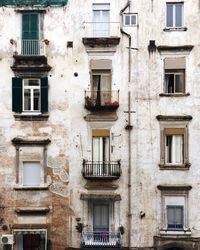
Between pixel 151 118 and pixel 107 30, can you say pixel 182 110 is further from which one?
pixel 107 30

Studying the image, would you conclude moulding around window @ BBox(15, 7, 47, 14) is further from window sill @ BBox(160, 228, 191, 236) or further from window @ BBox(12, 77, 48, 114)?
window sill @ BBox(160, 228, 191, 236)

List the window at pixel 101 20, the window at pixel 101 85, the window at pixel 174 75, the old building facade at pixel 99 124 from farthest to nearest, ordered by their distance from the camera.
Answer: the window at pixel 101 20 < the window at pixel 101 85 < the window at pixel 174 75 < the old building facade at pixel 99 124

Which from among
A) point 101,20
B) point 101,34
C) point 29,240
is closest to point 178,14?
point 101,20

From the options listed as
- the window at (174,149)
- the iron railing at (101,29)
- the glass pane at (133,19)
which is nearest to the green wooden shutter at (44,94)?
the iron railing at (101,29)

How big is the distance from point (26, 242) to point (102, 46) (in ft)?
36.3

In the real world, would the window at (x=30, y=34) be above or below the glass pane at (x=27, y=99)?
above

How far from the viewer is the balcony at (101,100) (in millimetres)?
30625

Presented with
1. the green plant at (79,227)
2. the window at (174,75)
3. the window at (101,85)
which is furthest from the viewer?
the window at (101,85)

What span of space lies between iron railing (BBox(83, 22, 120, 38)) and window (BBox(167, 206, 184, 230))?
31.4 feet

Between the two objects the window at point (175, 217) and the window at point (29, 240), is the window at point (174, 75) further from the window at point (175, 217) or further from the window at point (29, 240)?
the window at point (29, 240)

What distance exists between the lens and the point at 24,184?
31.1 metres

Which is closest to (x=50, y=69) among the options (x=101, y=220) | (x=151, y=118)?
(x=151, y=118)

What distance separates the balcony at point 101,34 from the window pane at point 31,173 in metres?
6.96

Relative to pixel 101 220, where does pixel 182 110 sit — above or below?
above
